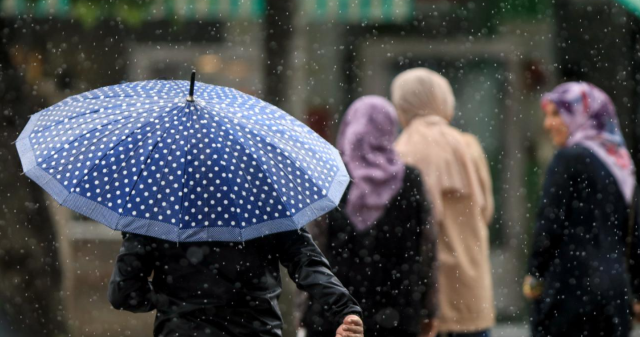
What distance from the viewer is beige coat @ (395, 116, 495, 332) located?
6312 millimetres

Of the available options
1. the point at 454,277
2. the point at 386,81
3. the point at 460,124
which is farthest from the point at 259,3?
the point at 454,277

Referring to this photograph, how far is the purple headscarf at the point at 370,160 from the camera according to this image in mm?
5543

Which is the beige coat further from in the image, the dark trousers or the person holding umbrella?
the person holding umbrella

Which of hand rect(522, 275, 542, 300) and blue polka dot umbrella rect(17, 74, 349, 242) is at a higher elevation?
blue polka dot umbrella rect(17, 74, 349, 242)

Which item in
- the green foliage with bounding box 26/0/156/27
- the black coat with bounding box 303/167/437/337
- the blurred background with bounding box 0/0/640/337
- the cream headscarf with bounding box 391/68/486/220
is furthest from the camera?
the blurred background with bounding box 0/0/640/337

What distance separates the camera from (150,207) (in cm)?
356

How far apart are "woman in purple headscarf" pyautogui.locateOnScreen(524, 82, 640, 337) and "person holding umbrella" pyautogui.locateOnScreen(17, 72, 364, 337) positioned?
2.39 metres

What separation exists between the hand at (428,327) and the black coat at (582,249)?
660mm

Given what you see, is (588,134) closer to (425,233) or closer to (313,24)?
(425,233)

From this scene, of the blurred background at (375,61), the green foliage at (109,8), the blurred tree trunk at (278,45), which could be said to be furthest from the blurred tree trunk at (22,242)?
the blurred background at (375,61)

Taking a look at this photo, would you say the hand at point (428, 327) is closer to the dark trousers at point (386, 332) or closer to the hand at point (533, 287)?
the dark trousers at point (386, 332)

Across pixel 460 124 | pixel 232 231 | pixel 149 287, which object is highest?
pixel 232 231

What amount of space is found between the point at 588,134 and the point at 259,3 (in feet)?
14.9

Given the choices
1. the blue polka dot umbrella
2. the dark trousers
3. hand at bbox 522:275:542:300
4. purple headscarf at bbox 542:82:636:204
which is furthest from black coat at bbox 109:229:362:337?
purple headscarf at bbox 542:82:636:204
